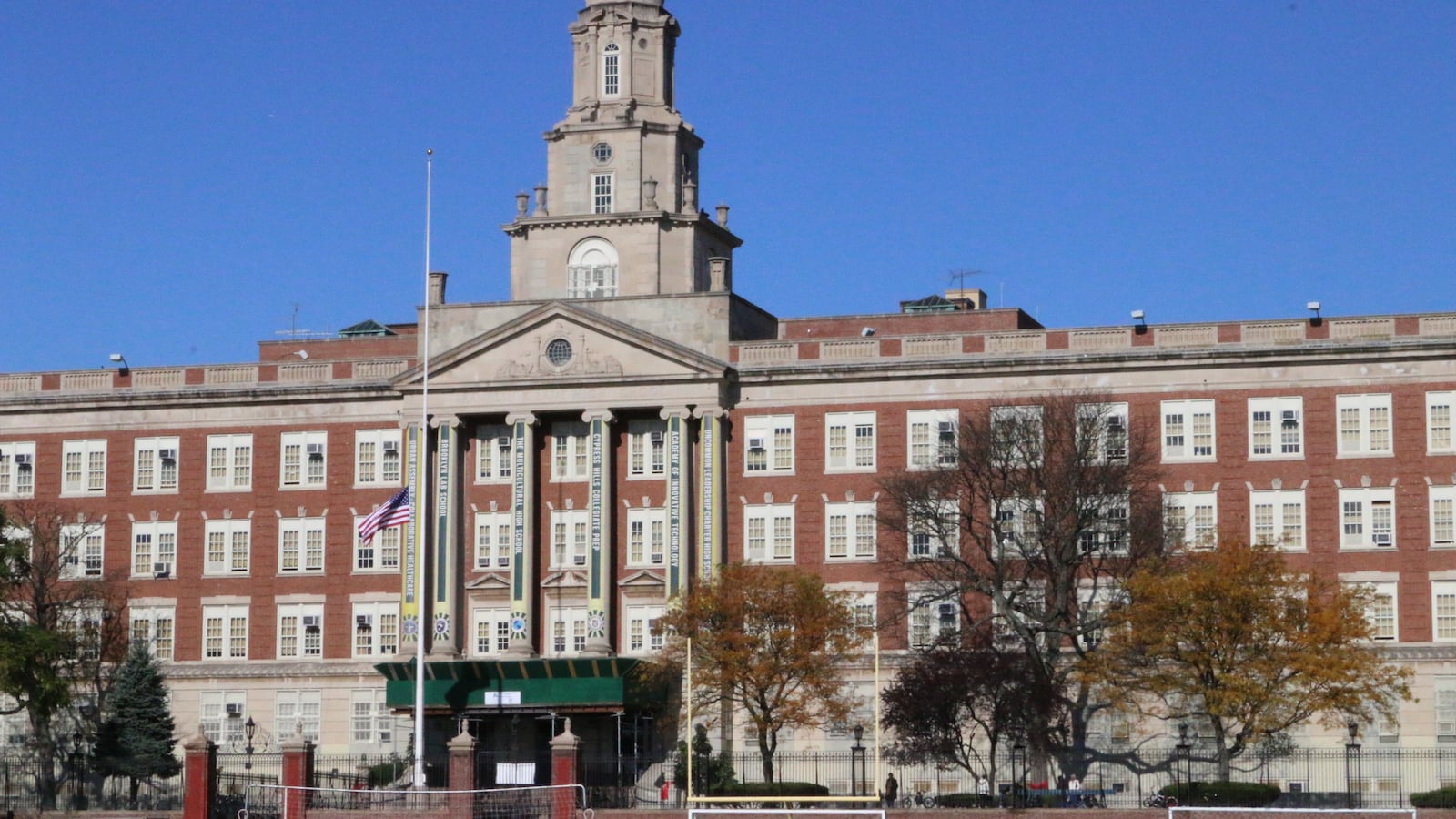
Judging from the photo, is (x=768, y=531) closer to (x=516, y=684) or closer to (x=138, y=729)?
(x=516, y=684)

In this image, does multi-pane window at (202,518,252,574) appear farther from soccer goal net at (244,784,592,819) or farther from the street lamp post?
the street lamp post

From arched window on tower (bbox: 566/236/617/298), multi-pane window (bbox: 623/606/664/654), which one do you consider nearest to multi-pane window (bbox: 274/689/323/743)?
multi-pane window (bbox: 623/606/664/654)

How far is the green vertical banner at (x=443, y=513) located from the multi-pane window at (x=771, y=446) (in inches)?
424

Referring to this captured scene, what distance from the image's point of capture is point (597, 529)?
299 feet

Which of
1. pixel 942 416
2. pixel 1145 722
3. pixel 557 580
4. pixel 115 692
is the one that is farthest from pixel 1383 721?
pixel 115 692

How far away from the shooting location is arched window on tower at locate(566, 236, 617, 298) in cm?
9606

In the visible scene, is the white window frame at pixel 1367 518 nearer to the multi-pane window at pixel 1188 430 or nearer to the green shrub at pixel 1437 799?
the multi-pane window at pixel 1188 430

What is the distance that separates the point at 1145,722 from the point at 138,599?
37937mm

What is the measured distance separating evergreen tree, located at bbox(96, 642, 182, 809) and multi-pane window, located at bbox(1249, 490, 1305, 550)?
37.7 metres

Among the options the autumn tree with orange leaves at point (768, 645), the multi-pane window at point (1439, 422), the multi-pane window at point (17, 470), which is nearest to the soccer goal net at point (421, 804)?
the autumn tree with orange leaves at point (768, 645)

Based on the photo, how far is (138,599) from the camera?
96062mm

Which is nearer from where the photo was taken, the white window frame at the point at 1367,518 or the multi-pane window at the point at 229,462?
the white window frame at the point at 1367,518

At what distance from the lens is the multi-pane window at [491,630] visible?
92188 mm

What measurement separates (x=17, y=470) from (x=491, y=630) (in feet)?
66.4
